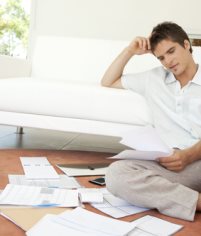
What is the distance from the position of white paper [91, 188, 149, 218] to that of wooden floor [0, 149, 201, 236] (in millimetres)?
21

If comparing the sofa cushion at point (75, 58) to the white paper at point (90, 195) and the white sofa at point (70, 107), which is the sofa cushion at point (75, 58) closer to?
the white sofa at point (70, 107)

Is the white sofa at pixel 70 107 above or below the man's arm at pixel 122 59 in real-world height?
below

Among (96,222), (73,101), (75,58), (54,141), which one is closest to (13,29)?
(75,58)

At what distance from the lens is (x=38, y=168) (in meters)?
1.60

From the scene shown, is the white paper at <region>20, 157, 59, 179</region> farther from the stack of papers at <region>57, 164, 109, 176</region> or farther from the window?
the window

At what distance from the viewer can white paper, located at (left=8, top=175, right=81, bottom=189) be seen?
54.2 inches

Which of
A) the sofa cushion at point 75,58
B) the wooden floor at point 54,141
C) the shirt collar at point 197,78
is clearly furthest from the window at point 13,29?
the shirt collar at point 197,78

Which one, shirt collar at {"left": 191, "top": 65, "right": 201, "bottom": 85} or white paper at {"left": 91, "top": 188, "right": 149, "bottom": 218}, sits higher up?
shirt collar at {"left": 191, "top": 65, "right": 201, "bottom": 85}

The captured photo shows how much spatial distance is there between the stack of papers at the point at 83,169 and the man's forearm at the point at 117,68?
438 millimetres

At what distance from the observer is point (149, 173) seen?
116 cm

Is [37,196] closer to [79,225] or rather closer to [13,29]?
[79,225]

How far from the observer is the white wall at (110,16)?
10.4ft

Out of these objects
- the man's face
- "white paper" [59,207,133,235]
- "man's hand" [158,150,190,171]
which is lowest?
"white paper" [59,207,133,235]

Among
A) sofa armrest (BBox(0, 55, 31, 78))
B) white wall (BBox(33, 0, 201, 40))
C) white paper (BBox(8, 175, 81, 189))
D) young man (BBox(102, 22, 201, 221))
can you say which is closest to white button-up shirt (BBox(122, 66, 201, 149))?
young man (BBox(102, 22, 201, 221))
